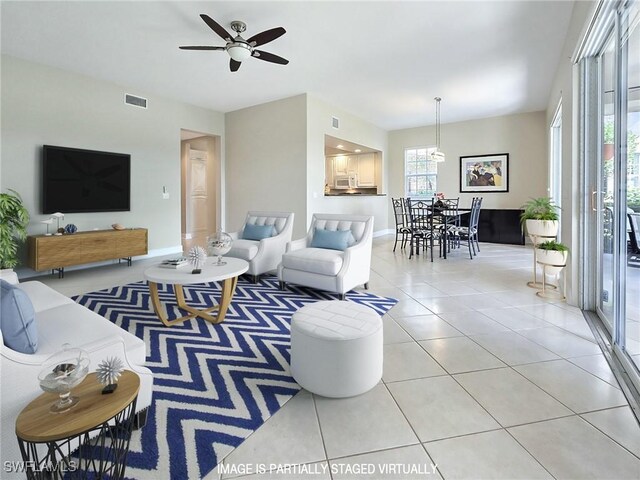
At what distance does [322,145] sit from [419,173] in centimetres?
381

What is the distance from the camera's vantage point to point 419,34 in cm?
392

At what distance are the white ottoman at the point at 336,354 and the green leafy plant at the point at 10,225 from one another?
13.3 ft

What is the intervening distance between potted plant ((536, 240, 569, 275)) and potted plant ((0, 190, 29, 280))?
232 inches

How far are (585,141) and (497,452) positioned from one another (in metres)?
2.94

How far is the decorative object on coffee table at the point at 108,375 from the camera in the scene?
3.84 feet

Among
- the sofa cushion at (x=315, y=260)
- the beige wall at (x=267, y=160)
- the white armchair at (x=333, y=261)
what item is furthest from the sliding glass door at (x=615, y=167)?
the beige wall at (x=267, y=160)

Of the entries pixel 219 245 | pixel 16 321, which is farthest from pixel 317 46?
pixel 16 321

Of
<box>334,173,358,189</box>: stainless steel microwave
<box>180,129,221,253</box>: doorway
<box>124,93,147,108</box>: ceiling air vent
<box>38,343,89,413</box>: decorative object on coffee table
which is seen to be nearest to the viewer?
<box>38,343,89,413</box>: decorative object on coffee table

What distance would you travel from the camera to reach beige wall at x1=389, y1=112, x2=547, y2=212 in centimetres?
755

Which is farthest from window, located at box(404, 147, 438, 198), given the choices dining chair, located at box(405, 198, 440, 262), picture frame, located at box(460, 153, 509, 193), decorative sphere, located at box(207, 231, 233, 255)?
decorative sphere, located at box(207, 231, 233, 255)

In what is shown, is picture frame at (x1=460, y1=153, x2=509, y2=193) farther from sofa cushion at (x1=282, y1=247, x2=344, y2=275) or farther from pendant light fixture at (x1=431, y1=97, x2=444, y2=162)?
sofa cushion at (x1=282, y1=247, x2=344, y2=275)

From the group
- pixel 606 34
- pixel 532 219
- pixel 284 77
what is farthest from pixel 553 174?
pixel 284 77

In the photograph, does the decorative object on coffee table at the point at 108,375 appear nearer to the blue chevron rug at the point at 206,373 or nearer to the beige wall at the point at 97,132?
the blue chevron rug at the point at 206,373

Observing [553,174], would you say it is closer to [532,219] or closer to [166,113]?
[532,219]
